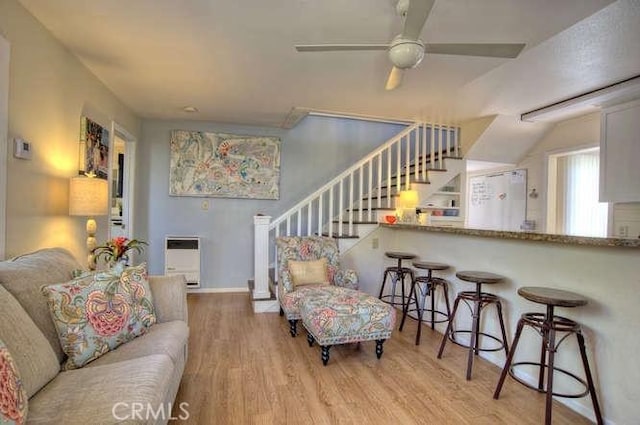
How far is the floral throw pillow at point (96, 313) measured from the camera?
5.14ft

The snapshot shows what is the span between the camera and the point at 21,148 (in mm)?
2098

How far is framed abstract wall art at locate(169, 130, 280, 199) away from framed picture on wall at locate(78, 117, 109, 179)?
1296 millimetres

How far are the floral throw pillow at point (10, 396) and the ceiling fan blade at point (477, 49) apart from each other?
91.4 inches

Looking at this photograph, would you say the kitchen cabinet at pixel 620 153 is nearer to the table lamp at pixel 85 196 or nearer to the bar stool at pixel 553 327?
the bar stool at pixel 553 327

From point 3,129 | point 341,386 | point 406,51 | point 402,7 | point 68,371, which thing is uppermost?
point 402,7

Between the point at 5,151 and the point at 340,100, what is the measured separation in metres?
2.90

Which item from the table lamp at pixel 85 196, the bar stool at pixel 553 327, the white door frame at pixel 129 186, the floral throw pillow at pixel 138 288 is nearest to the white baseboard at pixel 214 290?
the white door frame at pixel 129 186

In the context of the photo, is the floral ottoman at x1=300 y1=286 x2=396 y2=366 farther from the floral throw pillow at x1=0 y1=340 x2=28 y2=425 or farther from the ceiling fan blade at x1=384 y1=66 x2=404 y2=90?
the floral throw pillow at x1=0 y1=340 x2=28 y2=425

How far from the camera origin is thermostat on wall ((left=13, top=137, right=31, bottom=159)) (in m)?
2.06

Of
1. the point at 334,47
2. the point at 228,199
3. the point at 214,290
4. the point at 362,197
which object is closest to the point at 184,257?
the point at 214,290

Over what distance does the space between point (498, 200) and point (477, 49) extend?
4.10 m

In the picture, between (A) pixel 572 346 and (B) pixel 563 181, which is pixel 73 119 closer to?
(A) pixel 572 346

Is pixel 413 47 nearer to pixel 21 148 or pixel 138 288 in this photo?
pixel 138 288

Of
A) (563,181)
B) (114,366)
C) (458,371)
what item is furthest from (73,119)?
Result: (563,181)
